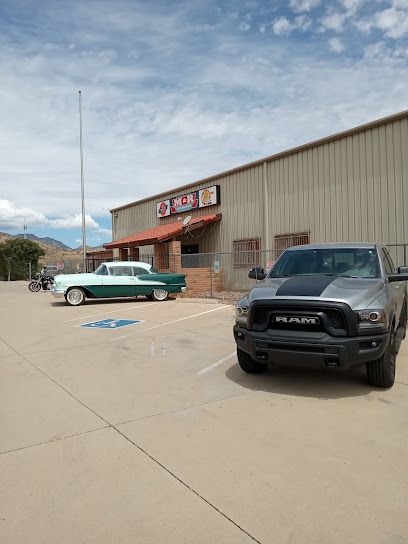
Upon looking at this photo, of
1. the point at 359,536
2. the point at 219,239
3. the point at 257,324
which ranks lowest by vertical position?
the point at 359,536

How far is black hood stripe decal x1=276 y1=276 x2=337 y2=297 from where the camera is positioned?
16.0 feet

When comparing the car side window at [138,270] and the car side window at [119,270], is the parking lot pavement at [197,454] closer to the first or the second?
the car side window at [119,270]

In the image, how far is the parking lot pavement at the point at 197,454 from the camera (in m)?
2.59

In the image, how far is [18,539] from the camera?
8.16ft

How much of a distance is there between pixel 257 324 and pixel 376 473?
87.4 inches

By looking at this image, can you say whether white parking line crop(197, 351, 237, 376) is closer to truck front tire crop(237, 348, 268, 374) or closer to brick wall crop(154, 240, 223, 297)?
truck front tire crop(237, 348, 268, 374)

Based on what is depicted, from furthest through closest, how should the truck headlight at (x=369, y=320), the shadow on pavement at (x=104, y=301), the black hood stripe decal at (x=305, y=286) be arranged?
the shadow on pavement at (x=104, y=301)
the black hood stripe decal at (x=305, y=286)
the truck headlight at (x=369, y=320)

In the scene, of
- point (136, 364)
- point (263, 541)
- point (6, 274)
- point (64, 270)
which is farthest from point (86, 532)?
point (6, 274)

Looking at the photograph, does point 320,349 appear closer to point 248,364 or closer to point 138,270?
point 248,364

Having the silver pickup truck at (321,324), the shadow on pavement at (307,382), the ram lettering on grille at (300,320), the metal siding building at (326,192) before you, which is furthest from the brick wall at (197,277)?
the ram lettering on grille at (300,320)

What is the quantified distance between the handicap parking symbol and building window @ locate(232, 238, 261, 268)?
795 centimetres

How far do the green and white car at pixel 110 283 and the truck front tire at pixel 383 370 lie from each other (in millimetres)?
11480

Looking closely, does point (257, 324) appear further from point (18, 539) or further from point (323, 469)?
point (18, 539)

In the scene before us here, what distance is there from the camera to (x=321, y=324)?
4703 millimetres
